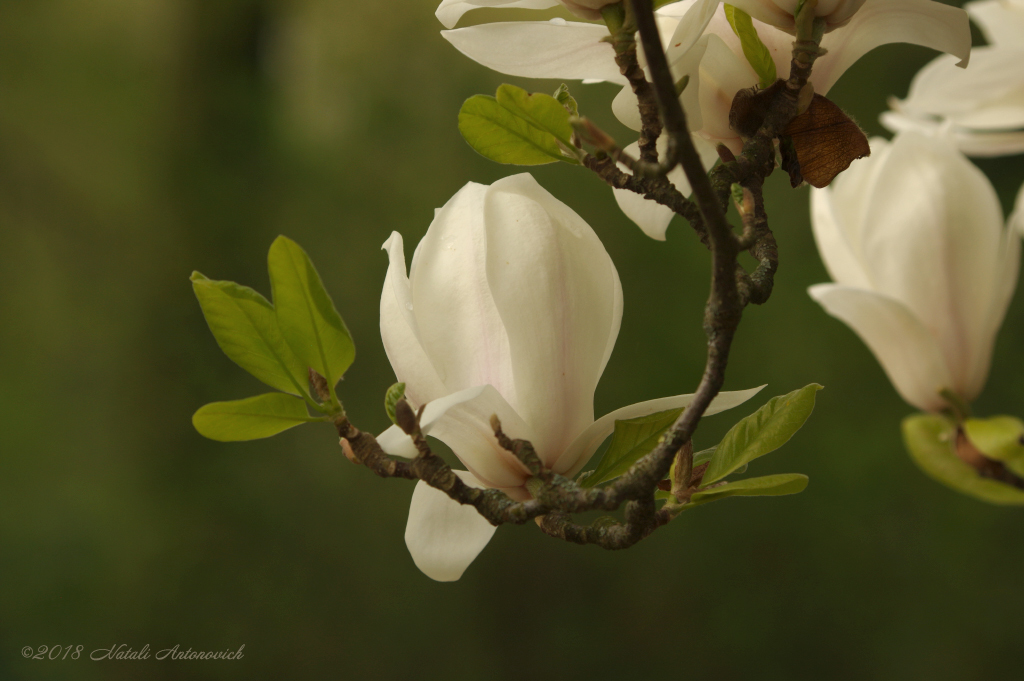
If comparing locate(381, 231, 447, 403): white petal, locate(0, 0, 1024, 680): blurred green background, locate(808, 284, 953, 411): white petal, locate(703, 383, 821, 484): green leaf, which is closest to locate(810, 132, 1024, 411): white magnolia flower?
locate(808, 284, 953, 411): white petal

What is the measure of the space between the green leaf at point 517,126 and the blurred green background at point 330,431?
3.90ft

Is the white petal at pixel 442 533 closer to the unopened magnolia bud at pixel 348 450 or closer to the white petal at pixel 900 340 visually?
the unopened magnolia bud at pixel 348 450

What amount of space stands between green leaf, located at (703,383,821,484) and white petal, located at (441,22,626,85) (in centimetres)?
15

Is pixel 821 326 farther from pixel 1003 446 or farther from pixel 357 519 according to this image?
pixel 1003 446

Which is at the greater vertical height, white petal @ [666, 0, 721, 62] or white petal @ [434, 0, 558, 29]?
white petal @ [434, 0, 558, 29]

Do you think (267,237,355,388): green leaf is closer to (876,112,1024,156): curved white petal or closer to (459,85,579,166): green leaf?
(459,85,579,166): green leaf

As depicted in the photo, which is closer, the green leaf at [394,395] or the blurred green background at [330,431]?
the green leaf at [394,395]

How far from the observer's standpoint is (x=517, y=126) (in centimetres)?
30

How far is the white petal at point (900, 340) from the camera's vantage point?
0.41m

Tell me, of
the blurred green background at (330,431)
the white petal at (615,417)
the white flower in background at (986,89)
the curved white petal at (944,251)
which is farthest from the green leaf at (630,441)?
the blurred green background at (330,431)

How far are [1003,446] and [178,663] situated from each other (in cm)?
153

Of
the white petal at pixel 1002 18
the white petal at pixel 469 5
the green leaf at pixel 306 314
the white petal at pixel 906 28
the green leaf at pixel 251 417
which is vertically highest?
the white petal at pixel 469 5

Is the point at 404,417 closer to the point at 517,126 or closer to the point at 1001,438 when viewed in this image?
the point at 517,126

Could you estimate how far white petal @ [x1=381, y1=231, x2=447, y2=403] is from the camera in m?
0.31
